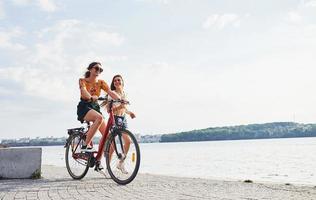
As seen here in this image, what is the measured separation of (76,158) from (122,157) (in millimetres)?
1524

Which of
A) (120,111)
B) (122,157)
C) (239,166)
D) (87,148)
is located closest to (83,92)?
(120,111)

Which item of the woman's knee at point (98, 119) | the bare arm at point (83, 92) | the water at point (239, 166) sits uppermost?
the bare arm at point (83, 92)

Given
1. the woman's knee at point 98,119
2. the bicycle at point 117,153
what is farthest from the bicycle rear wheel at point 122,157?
the woman's knee at point 98,119

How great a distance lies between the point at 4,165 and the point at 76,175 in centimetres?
162

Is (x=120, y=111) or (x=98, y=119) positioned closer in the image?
(x=98, y=119)

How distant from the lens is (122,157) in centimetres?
816

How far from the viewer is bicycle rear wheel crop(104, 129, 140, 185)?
7887 millimetres

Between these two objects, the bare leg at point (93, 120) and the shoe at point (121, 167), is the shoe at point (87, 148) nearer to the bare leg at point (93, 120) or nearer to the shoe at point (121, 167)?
the bare leg at point (93, 120)

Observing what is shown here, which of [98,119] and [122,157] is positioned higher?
[98,119]

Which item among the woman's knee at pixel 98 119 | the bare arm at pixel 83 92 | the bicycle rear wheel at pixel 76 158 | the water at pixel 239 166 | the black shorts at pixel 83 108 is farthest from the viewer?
the water at pixel 239 166

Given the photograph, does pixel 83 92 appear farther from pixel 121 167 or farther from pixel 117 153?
pixel 121 167

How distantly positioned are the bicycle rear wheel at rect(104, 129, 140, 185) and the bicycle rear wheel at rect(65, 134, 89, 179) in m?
1.03

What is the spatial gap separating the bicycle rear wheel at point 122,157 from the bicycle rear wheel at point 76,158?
3.38 ft

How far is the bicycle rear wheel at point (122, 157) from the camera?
25.9ft
